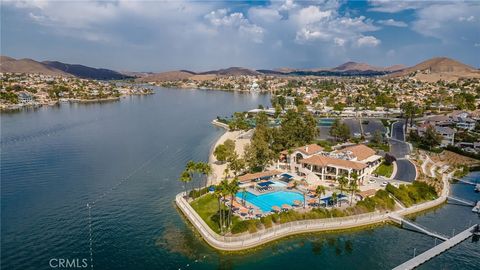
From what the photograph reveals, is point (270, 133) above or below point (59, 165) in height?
above

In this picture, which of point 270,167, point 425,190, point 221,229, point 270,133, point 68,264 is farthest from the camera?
point 270,133

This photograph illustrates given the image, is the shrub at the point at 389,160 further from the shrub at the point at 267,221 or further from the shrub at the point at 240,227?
the shrub at the point at 240,227

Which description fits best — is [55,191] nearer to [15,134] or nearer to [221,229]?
[221,229]

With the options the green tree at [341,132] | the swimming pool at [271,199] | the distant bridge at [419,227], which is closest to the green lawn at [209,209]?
the swimming pool at [271,199]

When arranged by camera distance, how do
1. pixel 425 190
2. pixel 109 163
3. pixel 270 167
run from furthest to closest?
pixel 109 163 < pixel 270 167 < pixel 425 190

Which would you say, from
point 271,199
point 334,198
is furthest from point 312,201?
point 271,199

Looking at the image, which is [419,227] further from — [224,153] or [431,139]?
[431,139]

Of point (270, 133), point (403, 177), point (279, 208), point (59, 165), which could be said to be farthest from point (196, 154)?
point (403, 177)
